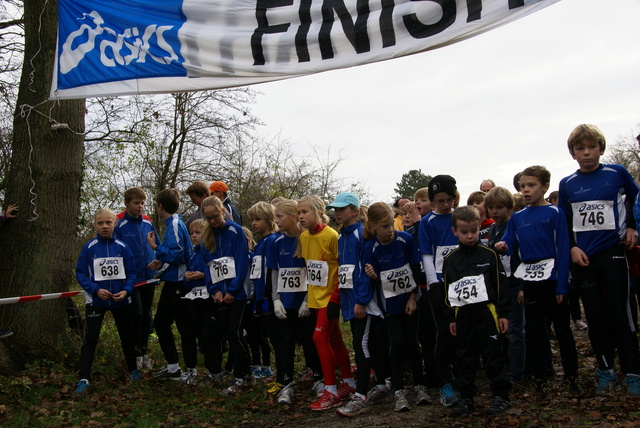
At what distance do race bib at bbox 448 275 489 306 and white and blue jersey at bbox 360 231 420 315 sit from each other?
0.66 m

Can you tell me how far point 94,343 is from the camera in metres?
6.76

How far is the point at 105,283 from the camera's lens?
22.7 feet

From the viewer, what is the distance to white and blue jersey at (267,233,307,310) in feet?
21.0

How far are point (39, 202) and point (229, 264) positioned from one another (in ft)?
8.03

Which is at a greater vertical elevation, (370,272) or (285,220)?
(285,220)

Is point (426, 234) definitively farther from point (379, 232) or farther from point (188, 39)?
point (188, 39)

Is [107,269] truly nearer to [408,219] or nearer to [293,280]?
[293,280]

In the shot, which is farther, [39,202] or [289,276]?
[39,202]

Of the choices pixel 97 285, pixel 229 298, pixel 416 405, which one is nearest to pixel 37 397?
pixel 97 285

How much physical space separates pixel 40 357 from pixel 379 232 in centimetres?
429

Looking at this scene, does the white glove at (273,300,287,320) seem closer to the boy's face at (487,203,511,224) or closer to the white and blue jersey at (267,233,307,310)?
the white and blue jersey at (267,233,307,310)

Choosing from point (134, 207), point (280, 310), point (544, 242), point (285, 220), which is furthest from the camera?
point (134, 207)

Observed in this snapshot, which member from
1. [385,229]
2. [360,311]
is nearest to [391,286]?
[360,311]

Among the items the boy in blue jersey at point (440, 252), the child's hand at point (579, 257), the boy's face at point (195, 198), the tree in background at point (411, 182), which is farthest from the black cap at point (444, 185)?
the tree in background at point (411, 182)
